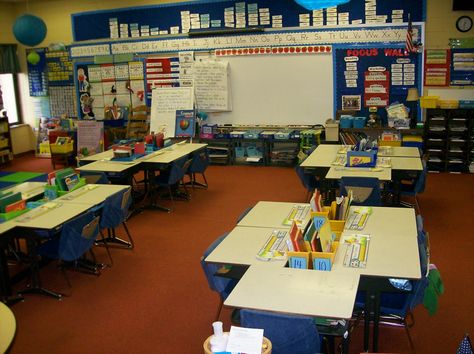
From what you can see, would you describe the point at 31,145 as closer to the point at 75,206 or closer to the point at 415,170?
Result: the point at 75,206

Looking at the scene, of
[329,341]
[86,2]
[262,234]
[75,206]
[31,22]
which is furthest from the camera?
[86,2]

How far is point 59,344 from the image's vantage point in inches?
161

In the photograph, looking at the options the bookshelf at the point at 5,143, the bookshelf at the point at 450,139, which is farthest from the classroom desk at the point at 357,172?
the bookshelf at the point at 5,143

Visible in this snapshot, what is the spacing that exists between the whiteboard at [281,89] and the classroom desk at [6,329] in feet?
25.3

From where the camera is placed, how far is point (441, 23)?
9047mm

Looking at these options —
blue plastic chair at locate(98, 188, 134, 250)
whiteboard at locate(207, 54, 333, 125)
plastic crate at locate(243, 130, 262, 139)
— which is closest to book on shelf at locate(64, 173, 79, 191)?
blue plastic chair at locate(98, 188, 134, 250)

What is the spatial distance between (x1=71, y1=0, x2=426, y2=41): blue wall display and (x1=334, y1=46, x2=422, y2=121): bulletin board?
0.56 metres

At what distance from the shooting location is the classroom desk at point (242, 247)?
352cm

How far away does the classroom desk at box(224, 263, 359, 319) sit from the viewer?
9.12 feet

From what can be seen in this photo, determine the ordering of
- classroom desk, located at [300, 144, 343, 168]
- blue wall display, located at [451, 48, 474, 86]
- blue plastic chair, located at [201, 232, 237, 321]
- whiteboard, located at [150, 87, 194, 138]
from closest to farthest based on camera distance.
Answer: blue plastic chair, located at [201, 232, 237, 321], classroom desk, located at [300, 144, 343, 168], blue wall display, located at [451, 48, 474, 86], whiteboard, located at [150, 87, 194, 138]

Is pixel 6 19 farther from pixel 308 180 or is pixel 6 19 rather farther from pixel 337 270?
pixel 337 270

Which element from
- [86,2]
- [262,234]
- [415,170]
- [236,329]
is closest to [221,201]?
[415,170]

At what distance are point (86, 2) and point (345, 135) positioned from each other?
6.52m

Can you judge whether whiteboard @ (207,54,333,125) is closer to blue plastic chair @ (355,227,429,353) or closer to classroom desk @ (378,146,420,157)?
classroom desk @ (378,146,420,157)
